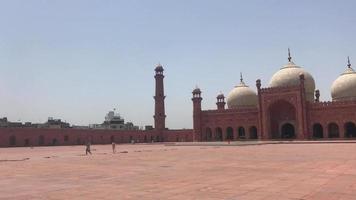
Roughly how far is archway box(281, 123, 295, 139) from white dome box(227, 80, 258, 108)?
6.95 m

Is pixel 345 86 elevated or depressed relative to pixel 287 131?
elevated

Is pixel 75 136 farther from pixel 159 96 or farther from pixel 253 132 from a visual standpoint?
pixel 253 132

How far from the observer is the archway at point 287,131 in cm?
4462

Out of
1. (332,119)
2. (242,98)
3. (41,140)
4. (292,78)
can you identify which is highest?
(292,78)

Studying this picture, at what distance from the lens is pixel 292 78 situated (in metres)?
45.7

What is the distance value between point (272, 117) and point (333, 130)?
6.35 m

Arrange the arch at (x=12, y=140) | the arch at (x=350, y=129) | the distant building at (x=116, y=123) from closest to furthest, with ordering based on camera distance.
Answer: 1. the arch at (x=350, y=129)
2. the arch at (x=12, y=140)
3. the distant building at (x=116, y=123)

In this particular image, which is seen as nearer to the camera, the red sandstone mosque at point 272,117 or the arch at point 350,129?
the arch at point 350,129

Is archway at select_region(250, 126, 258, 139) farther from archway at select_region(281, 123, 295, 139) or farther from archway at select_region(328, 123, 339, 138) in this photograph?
archway at select_region(328, 123, 339, 138)

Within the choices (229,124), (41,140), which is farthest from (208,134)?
(41,140)

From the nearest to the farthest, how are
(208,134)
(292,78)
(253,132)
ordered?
(292,78), (253,132), (208,134)

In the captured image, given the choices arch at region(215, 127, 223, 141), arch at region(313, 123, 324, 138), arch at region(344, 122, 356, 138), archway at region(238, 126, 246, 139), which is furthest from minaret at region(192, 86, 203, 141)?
arch at region(344, 122, 356, 138)

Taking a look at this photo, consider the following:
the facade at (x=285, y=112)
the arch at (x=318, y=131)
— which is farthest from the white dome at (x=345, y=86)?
the arch at (x=318, y=131)

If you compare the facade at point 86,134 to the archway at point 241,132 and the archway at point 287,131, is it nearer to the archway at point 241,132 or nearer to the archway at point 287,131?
the archway at point 241,132
